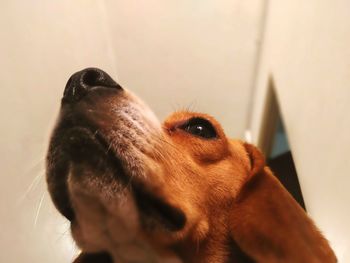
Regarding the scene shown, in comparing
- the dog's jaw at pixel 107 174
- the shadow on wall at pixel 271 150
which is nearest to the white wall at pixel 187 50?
the shadow on wall at pixel 271 150

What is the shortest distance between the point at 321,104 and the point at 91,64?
4.41 ft

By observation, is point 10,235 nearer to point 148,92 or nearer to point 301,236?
point 301,236

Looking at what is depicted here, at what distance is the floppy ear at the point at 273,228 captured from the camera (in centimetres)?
87

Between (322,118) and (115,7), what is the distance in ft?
5.72

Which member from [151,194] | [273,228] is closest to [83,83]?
[151,194]

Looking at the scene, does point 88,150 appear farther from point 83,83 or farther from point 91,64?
point 91,64

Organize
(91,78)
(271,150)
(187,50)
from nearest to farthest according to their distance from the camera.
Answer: (91,78) → (271,150) → (187,50)

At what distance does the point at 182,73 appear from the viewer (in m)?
2.62

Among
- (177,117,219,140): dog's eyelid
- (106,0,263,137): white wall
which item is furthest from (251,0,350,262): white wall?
(106,0,263,137): white wall

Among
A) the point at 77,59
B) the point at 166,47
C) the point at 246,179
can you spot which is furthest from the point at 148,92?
the point at 246,179

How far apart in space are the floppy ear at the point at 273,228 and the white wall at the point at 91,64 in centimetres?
61

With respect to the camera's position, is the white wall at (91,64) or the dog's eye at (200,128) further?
the white wall at (91,64)

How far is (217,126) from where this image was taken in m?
1.13

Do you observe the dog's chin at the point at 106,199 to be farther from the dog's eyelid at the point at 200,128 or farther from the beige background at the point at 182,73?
the dog's eyelid at the point at 200,128
